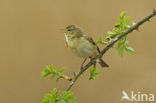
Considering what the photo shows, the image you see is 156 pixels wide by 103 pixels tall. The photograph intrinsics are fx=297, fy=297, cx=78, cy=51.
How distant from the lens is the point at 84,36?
3.55 ft

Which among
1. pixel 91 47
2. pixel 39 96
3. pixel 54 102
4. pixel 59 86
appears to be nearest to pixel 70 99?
pixel 54 102

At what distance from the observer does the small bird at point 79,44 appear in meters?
1.03

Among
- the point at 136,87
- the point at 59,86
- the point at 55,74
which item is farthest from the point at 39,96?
the point at 55,74

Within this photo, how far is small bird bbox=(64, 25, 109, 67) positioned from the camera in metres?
1.03

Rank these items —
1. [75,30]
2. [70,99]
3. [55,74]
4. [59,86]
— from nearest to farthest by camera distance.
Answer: [70,99] → [55,74] → [75,30] → [59,86]

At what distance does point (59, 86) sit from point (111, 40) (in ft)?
4.76

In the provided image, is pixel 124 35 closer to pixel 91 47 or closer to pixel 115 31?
pixel 115 31

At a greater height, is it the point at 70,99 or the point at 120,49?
the point at 120,49

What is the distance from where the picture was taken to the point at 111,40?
1.71ft

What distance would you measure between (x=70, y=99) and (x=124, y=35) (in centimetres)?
14

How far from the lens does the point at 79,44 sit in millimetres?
1060

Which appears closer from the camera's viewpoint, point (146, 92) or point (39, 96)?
point (146, 92)

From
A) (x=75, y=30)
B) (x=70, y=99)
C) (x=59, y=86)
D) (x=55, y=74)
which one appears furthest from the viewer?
(x=59, y=86)

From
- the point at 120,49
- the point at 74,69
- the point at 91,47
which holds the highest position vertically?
the point at 74,69
